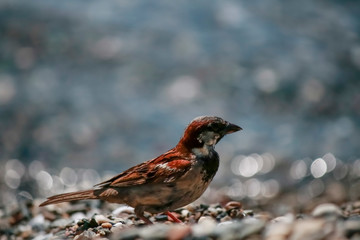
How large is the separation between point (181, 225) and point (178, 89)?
7.32 metres

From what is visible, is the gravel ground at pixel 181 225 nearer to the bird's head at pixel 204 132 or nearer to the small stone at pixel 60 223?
the small stone at pixel 60 223

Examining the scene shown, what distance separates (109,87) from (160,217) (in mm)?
6342

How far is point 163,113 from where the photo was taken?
12039 mm

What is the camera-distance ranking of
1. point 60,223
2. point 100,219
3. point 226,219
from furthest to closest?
1. point 60,223
2. point 226,219
3. point 100,219

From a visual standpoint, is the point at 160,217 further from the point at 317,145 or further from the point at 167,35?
the point at 167,35

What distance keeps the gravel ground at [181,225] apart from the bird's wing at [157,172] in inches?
15.7

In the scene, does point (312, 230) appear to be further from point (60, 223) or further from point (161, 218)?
point (60, 223)

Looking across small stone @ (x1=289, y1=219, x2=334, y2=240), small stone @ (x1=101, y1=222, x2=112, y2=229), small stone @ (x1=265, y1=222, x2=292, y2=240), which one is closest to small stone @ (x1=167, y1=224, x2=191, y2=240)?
small stone @ (x1=265, y1=222, x2=292, y2=240)

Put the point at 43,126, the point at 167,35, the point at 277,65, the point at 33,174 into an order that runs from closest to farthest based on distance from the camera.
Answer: the point at 33,174 < the point at 43,126 < the point at 277,65 < the point at 167,35

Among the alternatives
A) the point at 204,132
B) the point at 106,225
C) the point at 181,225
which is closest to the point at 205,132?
the point at 204,132

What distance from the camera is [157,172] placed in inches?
231

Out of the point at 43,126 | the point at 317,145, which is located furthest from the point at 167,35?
the point at 317,145

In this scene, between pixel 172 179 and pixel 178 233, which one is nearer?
pixel 178 233

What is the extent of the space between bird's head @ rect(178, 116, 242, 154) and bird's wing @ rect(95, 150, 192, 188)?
0.18 m
